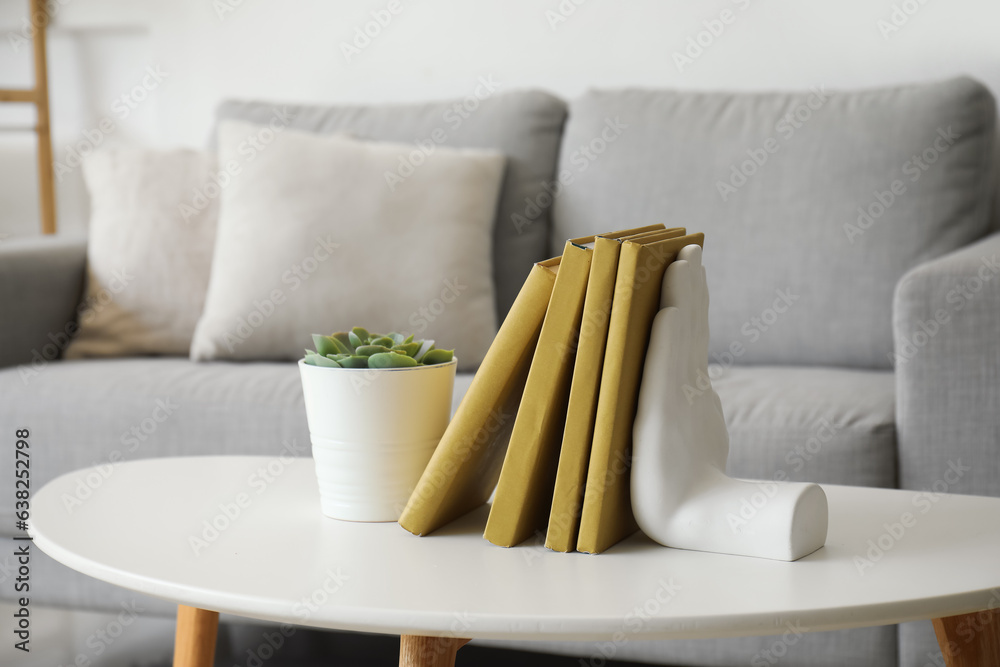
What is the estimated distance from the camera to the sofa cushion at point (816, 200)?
165 centimetres

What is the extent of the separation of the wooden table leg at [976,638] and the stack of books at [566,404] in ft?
0.77

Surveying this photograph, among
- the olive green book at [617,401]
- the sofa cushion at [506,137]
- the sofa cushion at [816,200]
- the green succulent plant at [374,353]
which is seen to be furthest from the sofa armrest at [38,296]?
the olive green book at [617,401]

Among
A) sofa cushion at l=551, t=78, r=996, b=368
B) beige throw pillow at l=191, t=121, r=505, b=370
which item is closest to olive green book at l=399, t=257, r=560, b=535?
beige throw pillow at l=191, t=121, r=505, b=370

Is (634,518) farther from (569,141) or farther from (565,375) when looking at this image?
(569,141)

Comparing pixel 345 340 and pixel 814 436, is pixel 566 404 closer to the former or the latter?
pixel 345 340

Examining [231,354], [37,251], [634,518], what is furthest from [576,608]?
[37,251]

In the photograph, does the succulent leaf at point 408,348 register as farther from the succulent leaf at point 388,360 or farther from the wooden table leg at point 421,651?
the wooden table leg at point 421,651

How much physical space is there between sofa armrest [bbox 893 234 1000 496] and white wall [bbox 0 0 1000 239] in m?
0.92

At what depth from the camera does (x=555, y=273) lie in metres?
0.72

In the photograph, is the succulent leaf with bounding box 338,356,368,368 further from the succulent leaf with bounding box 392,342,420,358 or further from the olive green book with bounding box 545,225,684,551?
the olive green book with bounding box 545,225,684,551

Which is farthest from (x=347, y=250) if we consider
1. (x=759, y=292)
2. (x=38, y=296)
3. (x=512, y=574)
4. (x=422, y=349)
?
(x=512, y=574)

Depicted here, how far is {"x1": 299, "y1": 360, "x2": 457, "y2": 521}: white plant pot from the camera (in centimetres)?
74

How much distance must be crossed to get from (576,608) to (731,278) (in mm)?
1231

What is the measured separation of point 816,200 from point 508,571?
124 cm
